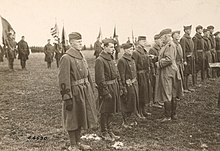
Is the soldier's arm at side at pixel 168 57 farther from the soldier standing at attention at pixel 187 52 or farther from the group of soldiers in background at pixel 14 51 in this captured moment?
the group of soldiers in background at pixel 14 51

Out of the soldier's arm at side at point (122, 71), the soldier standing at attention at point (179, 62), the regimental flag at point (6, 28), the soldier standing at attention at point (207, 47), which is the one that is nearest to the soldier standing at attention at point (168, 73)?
the soldier standing at attention at point (179, 62)

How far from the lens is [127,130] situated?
593 centimetres

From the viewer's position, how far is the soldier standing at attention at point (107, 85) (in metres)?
5.30

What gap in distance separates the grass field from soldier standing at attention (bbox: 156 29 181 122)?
0.45 m

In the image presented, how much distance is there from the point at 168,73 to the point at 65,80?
2558 millimetres

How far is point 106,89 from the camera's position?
5.32 meters

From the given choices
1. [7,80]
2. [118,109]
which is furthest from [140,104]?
[7,80]

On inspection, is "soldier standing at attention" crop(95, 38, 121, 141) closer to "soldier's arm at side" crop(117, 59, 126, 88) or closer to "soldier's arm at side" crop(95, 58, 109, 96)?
"soldier's arm at side" crop(95, 58, 109, 96)

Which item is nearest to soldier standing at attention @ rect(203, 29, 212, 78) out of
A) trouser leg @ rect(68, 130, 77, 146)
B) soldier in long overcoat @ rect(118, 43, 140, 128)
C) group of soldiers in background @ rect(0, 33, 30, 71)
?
soldier in long overcoat @ rect(118, 43, 140, 128)

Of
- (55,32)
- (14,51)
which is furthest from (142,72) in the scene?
(55,32)

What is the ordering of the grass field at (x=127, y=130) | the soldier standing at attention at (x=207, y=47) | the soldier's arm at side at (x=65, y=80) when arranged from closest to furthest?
the soldier's arm at side at (x=65, y=80) < the grass field at (x=127, y=130) < the soldier standing at attention at (x=207, y=47)

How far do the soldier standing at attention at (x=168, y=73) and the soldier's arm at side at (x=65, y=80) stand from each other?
7.82ft

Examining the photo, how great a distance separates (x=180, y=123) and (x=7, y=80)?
23.7 ft

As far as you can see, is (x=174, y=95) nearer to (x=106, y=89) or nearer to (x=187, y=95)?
(x=106, y=89)
